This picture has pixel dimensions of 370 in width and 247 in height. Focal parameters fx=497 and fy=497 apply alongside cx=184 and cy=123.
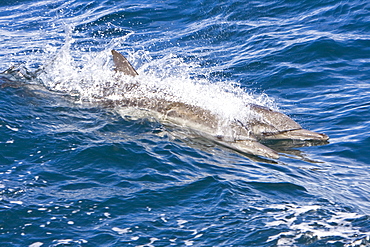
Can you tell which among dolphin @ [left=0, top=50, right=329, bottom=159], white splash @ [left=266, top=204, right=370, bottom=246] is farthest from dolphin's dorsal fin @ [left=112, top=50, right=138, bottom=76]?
white splash @ [left=266, top=204, right=370, bottom=246]

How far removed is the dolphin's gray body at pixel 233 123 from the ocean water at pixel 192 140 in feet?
0.99

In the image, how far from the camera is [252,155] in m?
9.86

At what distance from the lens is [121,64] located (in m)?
11.8

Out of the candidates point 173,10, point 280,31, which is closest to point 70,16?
point 173,10

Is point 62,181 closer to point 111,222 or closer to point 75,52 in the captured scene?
point 111,222

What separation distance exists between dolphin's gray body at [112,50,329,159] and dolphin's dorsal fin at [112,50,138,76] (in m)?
0.84

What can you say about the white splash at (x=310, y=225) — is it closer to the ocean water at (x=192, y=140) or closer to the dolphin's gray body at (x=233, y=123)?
the ocean water at (x=192, y=140)

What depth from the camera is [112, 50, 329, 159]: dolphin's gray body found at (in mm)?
10469

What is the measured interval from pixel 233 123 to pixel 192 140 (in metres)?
1.11

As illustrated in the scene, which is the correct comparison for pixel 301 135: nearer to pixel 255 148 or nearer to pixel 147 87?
pixel 255 148

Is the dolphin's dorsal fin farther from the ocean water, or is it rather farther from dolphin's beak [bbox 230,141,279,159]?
dolphin's beak [bbox 230,141,279,159]

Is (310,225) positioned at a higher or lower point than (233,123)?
lower

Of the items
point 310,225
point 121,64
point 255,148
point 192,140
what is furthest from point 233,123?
point 310,225

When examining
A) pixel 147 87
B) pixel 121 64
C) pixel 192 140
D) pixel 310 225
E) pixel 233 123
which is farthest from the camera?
pixel 121 64
